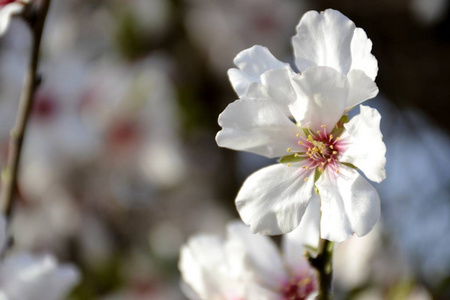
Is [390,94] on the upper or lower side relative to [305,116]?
lower

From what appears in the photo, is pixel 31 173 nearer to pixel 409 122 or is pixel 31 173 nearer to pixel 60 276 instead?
pixel 409 122

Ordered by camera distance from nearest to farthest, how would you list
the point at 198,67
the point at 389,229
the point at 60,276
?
the point at 60,276, the point at 389,229, the point at 198,67

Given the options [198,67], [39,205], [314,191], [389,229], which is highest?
[314,191]

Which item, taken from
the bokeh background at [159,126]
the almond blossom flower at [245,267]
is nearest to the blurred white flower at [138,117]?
the bokeh background at [159,126]

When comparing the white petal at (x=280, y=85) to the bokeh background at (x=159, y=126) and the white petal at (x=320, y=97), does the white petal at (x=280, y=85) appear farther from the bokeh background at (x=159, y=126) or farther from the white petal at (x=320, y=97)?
the bokeh background at (x=159, y=126)

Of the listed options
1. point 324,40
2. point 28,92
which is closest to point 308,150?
point 324,40

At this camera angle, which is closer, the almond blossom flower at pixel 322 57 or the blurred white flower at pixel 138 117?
the almond blossom flower at pixel 322 57

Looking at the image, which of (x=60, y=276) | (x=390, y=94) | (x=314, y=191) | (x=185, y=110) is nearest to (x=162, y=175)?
(x=185, y=110)
